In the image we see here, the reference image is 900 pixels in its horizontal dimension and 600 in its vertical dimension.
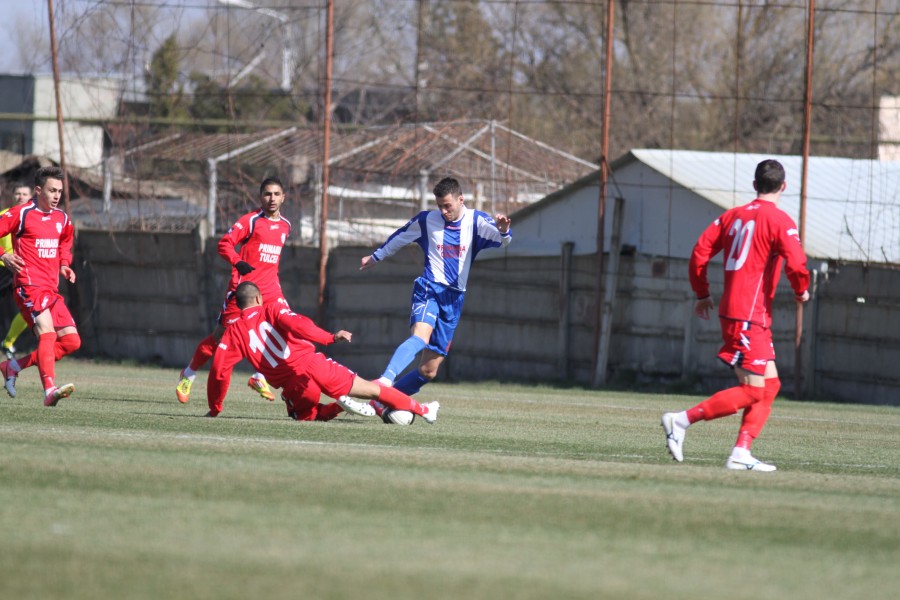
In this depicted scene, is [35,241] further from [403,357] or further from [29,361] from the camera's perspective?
[403,357]

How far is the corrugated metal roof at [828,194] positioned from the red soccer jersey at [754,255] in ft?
34.8

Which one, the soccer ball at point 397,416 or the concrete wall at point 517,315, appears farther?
the concrete wall at point 517,315

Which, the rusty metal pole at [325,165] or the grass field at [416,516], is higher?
the rusty metal pole at [325,165]

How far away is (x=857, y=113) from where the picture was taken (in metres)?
39.8

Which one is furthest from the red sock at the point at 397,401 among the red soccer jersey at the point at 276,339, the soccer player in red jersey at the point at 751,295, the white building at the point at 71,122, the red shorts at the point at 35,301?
the white building at the point at 71,122

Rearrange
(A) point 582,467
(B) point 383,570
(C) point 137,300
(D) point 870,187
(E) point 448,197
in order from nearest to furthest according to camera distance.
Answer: (B) point 383,570 < (A) point 582,467 < (E) point 448,197 < (D) point 870,187 < (C) point 137,300

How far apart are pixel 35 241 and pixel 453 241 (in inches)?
149

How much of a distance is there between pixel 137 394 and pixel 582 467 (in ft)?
24.1

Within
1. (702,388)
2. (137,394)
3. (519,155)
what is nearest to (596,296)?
(702,388)

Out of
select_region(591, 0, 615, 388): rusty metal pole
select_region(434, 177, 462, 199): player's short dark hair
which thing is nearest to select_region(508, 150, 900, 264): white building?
select_region(591, 0, 615, 388): rusty metal pole

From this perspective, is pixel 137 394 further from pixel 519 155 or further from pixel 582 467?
pixel 519 155

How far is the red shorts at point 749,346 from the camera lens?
8.73 metres

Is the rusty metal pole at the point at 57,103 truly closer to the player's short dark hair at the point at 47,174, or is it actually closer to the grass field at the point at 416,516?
the player's short dark hair at the point at 47,174

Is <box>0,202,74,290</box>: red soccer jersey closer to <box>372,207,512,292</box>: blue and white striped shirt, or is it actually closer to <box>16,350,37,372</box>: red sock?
<box>16,350,37,372</box>: red sock
